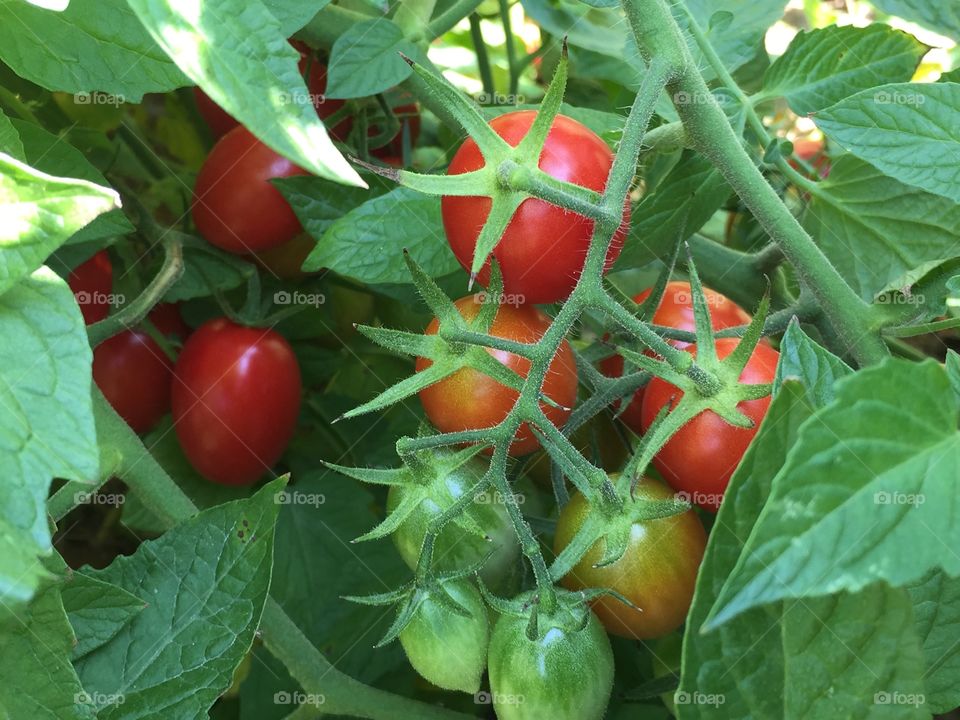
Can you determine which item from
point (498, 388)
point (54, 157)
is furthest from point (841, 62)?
point (54, 157)

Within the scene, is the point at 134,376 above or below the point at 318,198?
below

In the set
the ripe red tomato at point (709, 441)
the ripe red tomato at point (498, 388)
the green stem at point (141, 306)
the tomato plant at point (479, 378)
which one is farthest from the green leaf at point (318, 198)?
the ripe red tomato at point (709, 441)

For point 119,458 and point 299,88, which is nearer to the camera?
point 299,88

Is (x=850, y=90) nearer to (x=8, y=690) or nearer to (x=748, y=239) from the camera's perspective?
(x=748, y=239)

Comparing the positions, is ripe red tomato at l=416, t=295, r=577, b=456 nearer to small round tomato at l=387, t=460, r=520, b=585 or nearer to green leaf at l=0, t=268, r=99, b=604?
small round tomato at l=387, t=460, r=520, b=585

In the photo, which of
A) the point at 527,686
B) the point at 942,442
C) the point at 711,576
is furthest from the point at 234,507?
the point at 942,442

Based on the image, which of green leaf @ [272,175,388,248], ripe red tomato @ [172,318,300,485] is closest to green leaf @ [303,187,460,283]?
green leaf @ [272,175,388,248]

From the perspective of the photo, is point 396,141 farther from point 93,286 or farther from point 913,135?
point 913,135
